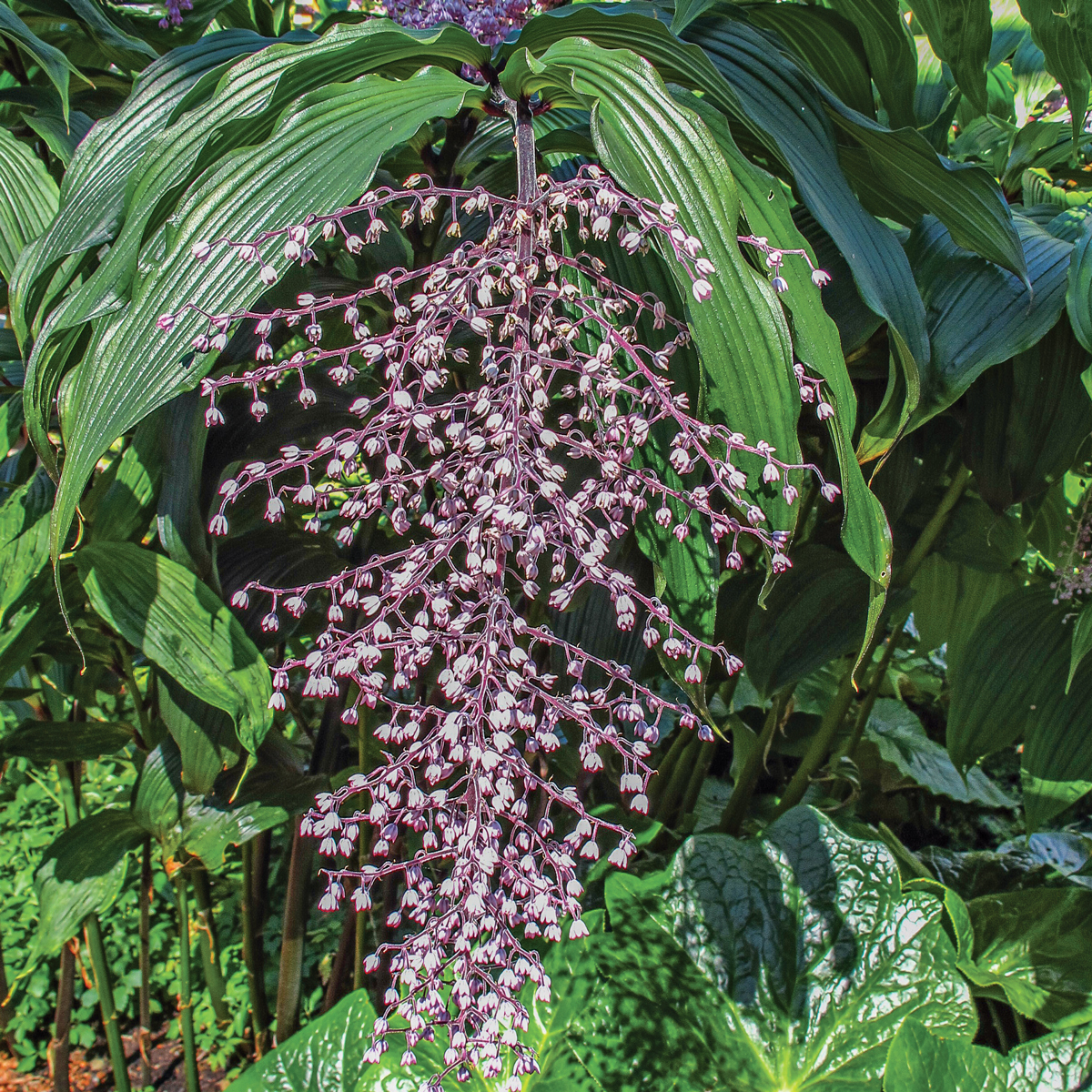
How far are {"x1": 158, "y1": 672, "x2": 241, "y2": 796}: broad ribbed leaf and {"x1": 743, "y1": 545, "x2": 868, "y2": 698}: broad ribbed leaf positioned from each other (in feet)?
1.83

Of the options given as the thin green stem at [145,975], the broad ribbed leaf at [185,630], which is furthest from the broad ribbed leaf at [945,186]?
the thin green stem at [145,975]

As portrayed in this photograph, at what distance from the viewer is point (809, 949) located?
1.09 meters

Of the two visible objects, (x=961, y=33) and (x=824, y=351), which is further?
(x=961, y=33)

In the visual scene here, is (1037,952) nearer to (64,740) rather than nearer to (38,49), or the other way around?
(64,740)

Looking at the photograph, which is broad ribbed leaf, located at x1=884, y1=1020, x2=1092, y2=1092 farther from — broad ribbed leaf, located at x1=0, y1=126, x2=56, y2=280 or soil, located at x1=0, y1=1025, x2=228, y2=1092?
soil, located at x1=0, y1=1025, x2=228, y2=1092

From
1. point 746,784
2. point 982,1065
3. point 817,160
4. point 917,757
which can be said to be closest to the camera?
point 817,160

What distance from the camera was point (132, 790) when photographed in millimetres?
Answer: 1069

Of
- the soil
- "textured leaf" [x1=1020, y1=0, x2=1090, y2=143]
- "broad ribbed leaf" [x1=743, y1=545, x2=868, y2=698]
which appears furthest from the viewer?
the soil

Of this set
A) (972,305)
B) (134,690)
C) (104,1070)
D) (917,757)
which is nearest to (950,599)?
(917,757)

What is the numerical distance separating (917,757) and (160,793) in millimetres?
1359

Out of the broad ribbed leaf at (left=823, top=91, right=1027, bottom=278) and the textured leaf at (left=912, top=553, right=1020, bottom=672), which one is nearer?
the broad ribbed leaf at (left=823, top=91, right=1027, bottom=278)

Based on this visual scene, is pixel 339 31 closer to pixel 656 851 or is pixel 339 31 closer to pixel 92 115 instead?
pixel 92 115

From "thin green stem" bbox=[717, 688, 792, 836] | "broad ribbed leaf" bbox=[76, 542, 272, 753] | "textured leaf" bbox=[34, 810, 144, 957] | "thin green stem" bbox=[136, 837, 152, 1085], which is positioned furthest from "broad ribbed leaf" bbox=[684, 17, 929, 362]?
"thin green stem" bbox=[136, 837, 152, 1085]

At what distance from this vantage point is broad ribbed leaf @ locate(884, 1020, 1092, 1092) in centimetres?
84
